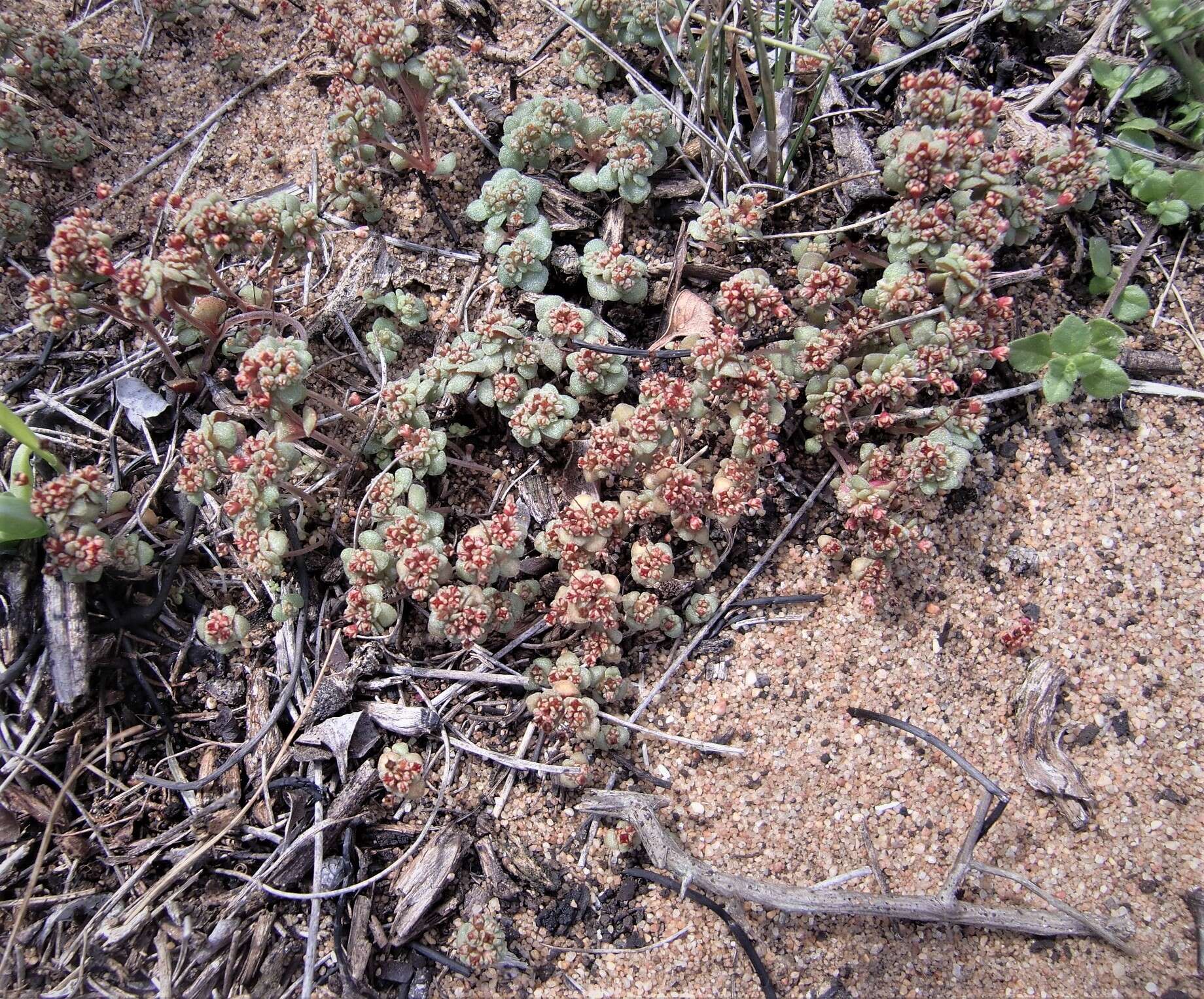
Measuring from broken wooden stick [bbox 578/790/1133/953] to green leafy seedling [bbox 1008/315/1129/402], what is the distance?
1.78 meters

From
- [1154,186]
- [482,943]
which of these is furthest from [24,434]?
[1154,186]

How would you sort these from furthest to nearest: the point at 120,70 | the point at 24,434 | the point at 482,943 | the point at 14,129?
the point at 120,70, the point at 14,129, the point at 24,434, the point at 482,943

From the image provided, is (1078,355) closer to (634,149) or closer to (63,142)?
(634,149)

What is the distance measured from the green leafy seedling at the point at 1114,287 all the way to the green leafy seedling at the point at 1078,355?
0.31 m

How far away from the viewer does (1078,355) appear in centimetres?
314

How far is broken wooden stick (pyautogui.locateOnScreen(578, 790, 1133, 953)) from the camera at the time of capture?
267 centimetres

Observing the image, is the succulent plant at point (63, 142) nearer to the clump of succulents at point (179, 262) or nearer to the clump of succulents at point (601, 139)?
the clump of succulents at point (179, 262)

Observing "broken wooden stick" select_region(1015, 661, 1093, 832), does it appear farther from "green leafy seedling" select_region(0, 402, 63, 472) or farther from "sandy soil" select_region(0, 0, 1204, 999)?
"green leafy seedling" select_region(0, 402, 63, 472)

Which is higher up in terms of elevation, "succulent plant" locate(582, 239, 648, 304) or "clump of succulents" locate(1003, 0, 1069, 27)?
"clump of succulents" locate(1003, 0, 1069, 27)

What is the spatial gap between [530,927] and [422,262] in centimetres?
278

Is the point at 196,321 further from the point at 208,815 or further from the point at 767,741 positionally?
the point at 767,741

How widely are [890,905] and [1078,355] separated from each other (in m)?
2.24

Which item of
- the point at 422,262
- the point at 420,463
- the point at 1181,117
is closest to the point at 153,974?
the point at 420,463

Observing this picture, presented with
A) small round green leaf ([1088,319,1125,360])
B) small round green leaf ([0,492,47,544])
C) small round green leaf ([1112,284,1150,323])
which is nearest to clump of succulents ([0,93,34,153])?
small round green leaf ([0,492,47,544])
